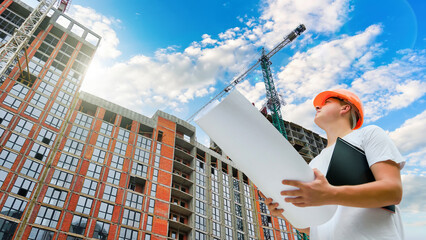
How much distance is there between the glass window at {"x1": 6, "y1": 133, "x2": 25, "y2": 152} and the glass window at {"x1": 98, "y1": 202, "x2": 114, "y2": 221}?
10978 millimetres

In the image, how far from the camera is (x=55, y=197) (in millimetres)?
28734

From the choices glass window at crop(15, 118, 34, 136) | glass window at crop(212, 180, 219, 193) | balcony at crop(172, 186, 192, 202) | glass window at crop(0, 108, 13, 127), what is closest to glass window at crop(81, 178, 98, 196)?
glass window at crop(15, 118, 34, 136)

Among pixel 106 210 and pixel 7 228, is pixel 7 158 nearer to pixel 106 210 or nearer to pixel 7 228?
pixel 7 228

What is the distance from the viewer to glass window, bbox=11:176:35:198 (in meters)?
26.9

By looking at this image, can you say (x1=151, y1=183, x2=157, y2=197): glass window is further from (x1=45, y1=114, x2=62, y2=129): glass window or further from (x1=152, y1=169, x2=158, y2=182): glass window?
(x1=45, y1=114, x2=62, y2=129): glass window

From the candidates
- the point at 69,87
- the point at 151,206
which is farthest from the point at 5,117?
the point at 151,206

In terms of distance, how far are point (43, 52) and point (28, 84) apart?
654cm

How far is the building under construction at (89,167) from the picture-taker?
1103 inches

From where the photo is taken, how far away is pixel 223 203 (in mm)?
44656

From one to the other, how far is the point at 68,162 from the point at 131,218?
1011 centimetres

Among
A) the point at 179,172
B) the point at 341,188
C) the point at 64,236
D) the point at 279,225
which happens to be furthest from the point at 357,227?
Result: the point at 279,225

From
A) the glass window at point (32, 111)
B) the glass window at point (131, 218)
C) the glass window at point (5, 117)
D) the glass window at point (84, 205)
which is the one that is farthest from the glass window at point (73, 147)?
the glass window at point (131, 218)

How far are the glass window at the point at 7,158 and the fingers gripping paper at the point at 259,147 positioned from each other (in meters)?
33.7

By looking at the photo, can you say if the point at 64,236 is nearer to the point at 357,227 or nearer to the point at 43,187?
the point at 43,187
